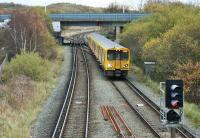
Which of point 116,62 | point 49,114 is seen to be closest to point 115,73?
point 116,62

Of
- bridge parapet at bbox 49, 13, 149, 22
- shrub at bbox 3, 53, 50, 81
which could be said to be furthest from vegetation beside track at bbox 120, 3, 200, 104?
bridge parapet at bbox 49, 13, 149, 22

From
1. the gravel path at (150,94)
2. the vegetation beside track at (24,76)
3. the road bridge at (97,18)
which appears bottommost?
the gravel path at (150,94)

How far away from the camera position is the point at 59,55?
202 ft

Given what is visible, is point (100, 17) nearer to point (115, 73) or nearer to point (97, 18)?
point (97, 18)

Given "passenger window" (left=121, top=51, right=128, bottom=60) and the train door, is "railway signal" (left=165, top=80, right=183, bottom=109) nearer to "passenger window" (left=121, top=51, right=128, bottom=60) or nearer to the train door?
the train door

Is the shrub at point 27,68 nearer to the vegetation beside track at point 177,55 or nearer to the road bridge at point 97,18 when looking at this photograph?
the vegetation beside track at point 177,55

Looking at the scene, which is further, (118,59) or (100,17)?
(100,17)

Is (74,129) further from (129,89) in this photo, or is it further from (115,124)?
(129,89)

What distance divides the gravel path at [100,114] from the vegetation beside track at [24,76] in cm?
286

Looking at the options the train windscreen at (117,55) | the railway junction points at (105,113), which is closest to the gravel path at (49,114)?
the railway junction points at (105,113)

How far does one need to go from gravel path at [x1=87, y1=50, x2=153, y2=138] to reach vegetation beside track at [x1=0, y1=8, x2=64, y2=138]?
2862 mm

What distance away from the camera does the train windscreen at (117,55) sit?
126 feet

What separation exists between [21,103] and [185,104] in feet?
28.9

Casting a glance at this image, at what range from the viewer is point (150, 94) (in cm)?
3161
